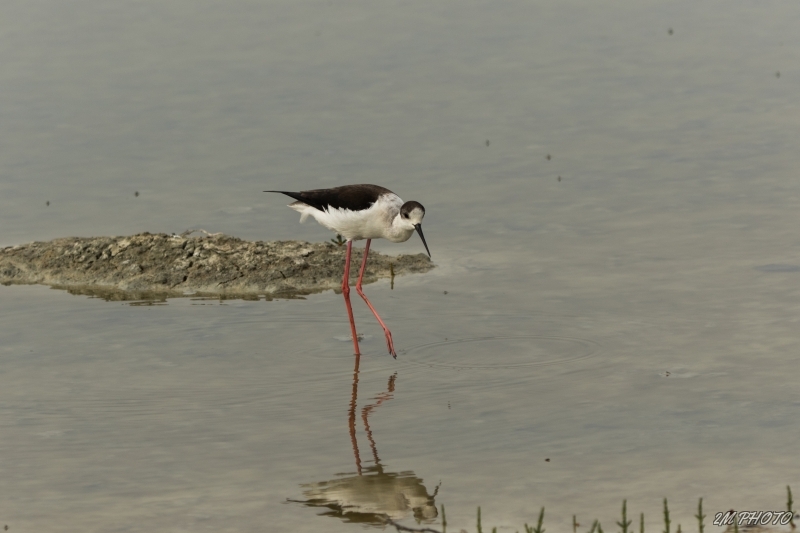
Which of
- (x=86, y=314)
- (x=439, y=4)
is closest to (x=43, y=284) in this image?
(x=86, y=314)

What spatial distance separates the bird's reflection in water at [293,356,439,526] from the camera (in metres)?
6.36

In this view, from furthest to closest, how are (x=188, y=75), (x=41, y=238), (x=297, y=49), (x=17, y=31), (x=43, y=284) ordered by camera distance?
(x=17, y=31)
(x=297, y=49)
(x=188, y=75)
(x=41, y=238)
(x=43, y=284)

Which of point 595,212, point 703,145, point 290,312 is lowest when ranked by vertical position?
point 290,312

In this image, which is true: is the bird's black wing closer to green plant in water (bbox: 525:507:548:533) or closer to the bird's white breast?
the bird's white breast

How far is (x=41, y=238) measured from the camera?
38.2 feet

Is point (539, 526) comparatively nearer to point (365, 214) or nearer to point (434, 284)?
point (365, 214)

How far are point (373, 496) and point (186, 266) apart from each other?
449 centimetres

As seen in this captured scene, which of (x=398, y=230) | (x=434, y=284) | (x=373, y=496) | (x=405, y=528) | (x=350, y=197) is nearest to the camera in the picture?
(x=405, y=528)

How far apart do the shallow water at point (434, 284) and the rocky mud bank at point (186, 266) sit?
0.95 ft

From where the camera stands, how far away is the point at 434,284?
10336mm

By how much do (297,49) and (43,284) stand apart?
8.39 meters

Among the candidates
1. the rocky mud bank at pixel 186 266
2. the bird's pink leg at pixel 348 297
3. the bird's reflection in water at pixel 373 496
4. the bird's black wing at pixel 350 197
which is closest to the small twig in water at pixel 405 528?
the bird's reflection in water at pixel 373 496

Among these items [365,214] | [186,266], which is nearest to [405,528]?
[365,214]

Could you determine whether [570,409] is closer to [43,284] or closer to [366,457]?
[366,457]
